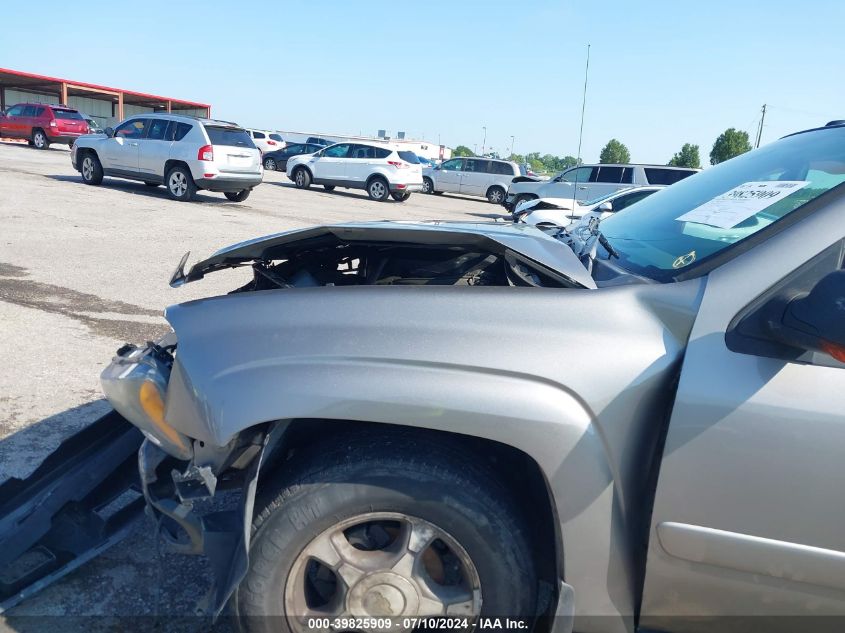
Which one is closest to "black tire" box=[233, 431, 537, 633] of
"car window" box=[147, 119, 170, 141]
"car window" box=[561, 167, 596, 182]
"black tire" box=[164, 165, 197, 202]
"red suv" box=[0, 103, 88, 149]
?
"black tire" box=[164, 165, 197, 202]

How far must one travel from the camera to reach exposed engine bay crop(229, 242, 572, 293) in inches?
98.0

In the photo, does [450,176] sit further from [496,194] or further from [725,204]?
[725,204]

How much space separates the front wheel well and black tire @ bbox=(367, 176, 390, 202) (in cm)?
2022

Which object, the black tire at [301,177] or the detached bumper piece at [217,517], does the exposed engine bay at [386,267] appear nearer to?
the detached bumper piece at [217,517]

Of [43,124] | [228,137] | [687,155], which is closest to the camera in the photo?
[228,137]

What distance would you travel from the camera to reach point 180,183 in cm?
1476

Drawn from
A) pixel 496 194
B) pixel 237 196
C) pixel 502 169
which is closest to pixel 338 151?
pixel 496 194

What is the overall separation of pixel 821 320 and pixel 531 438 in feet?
2.41

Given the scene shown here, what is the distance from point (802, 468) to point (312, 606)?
4.65 ft

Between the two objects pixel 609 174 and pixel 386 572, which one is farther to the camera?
pixel 609 174

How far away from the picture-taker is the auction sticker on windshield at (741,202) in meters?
2.15

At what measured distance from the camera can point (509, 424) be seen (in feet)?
5.64

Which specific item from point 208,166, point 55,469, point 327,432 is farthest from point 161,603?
point 208,166

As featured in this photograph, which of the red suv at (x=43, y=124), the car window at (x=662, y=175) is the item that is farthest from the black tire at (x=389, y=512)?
the red suv at (x=43, y=124)
